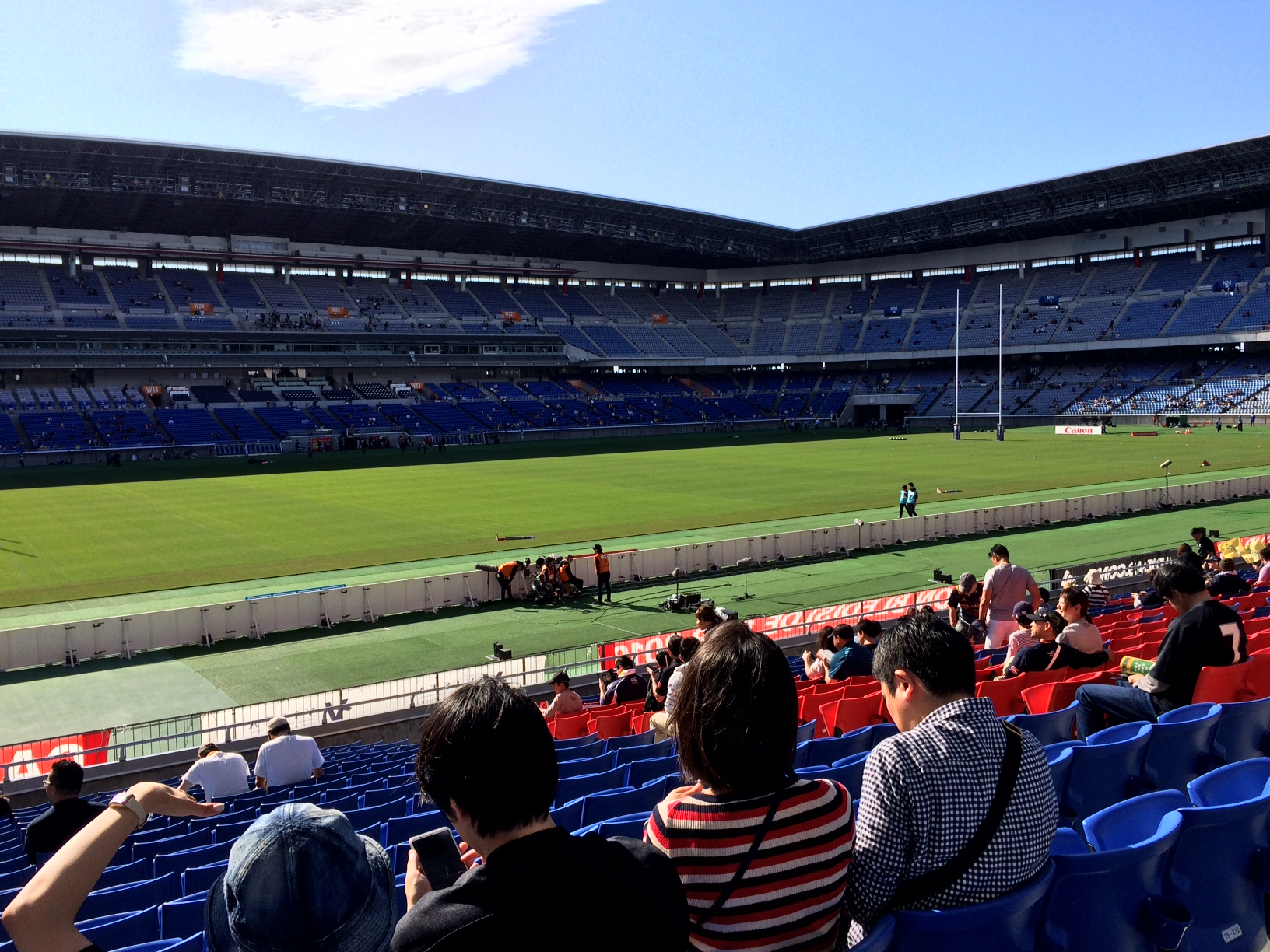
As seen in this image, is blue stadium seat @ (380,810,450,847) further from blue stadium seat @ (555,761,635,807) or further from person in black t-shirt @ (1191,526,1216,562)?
person in black t-shirt @ (1191,526,1216,562)

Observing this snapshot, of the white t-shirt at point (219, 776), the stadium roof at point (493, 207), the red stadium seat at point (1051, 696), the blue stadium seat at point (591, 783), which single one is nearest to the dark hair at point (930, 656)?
the blue stadium seat at point (591, 783)

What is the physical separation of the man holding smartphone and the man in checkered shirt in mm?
769

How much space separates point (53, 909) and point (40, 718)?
53.6 ft

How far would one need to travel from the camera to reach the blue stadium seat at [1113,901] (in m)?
3.46

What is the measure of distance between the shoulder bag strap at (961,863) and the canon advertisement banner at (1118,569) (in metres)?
17.4

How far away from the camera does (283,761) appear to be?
365 inches

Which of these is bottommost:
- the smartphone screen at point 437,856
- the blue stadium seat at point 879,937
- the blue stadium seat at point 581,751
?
the blue stadium seat at point 581,751

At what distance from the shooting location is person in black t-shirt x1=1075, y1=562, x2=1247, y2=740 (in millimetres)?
6426

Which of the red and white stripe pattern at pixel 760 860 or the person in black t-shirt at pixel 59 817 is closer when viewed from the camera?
the red and white stripe pattern at pixel 760 860

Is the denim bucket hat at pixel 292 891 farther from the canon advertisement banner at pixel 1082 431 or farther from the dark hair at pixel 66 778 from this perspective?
the canon advertisement banner at pixel 1082 431

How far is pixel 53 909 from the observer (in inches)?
97.4

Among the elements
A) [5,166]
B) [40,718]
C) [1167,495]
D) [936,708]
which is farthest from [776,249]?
[936,708]

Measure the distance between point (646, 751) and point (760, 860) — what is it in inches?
229

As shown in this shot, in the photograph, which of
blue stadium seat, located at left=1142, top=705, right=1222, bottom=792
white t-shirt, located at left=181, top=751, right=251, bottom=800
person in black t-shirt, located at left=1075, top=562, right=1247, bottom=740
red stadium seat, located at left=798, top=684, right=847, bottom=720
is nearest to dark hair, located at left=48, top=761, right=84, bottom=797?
white t-shirt, located at left=181, top=751, right=251, bottom=800
